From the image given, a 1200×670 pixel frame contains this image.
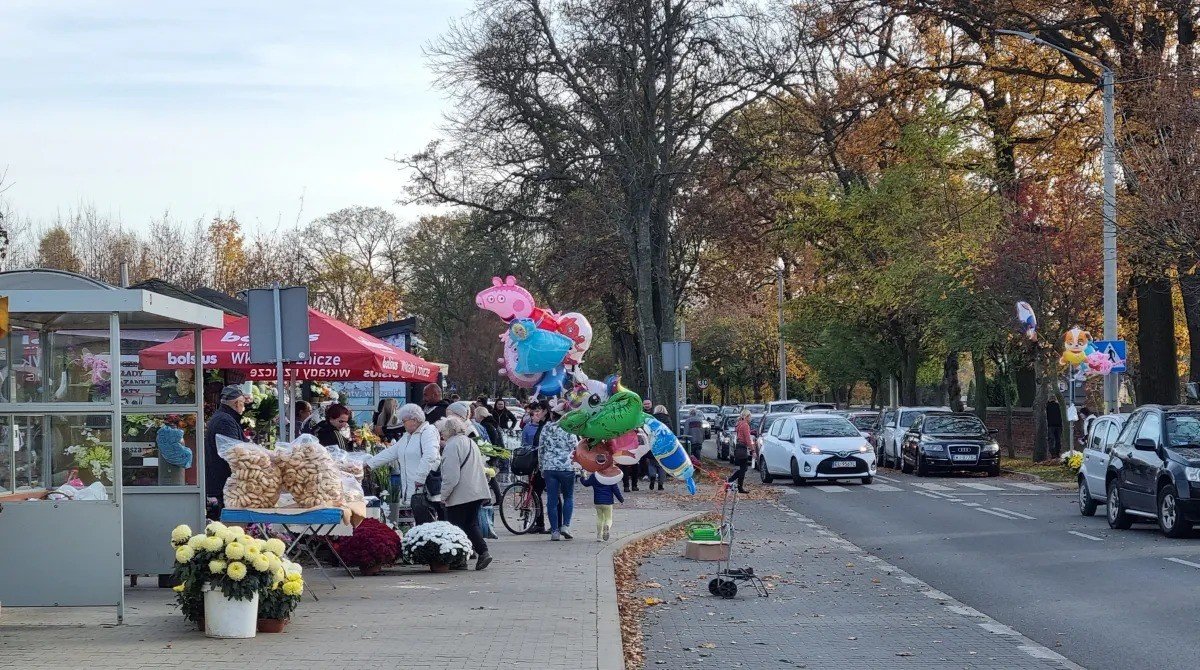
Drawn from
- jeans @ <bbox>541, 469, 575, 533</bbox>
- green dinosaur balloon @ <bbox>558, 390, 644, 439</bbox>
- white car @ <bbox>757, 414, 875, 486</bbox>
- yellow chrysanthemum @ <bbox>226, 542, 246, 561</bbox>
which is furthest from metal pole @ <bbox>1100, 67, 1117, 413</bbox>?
yellow chrysanthemum @ <bbox>226, 542, 246, 561</bbox>

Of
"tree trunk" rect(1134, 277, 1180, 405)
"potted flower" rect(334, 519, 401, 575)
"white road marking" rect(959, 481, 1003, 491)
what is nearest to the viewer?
"potted flower" rect(334, 519, 401, 575)

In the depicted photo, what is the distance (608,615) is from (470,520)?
3.92 meters

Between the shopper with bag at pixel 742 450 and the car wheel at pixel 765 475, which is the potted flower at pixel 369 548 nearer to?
the shopper with bag at pixel 742 450

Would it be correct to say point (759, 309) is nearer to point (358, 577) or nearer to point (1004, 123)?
point (1004, 123)

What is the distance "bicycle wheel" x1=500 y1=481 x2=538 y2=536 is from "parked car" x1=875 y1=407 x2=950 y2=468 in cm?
1963

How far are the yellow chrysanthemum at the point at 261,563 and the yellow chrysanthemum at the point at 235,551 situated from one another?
0.09m

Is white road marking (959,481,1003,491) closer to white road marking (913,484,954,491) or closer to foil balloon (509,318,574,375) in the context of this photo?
white road marking (913,484,954,491)

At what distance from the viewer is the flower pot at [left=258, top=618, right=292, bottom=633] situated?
10.3m

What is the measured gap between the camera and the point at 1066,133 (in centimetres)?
3297

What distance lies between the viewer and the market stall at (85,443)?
34.2 feet

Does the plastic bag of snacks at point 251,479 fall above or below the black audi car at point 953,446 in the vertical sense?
above

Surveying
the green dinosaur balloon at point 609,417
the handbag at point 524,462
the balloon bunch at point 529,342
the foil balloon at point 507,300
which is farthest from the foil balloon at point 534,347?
the handbag at point 524,462

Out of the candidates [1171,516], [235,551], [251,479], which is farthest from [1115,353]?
[235,551]

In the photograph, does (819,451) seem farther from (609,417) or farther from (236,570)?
(236,570)
